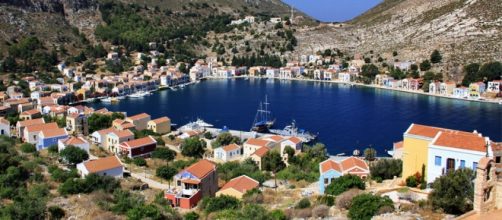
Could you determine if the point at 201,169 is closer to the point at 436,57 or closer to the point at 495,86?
the point at 495,86

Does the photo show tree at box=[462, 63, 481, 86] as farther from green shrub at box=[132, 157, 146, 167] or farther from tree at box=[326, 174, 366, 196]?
tree at box=[326, 174, 366, 196]

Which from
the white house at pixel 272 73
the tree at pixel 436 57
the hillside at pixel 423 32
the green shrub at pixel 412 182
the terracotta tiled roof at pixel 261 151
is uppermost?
the hillside at pixel 423 32

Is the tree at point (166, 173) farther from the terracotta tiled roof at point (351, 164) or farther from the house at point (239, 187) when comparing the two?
the terracotta tiled roof at point (351, 164)

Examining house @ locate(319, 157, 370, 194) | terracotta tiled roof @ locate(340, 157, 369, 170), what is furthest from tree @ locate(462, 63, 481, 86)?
house @ locate(319, 157, 370, 194)

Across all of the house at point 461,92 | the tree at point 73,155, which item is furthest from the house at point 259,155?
the house at point 461,92

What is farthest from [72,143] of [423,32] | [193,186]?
[423,32]

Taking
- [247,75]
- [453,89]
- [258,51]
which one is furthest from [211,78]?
[453,89]

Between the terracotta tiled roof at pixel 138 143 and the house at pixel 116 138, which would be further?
the house at pixel 116 138

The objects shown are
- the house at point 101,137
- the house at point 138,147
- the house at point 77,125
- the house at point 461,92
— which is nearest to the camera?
the house at point 138,147
